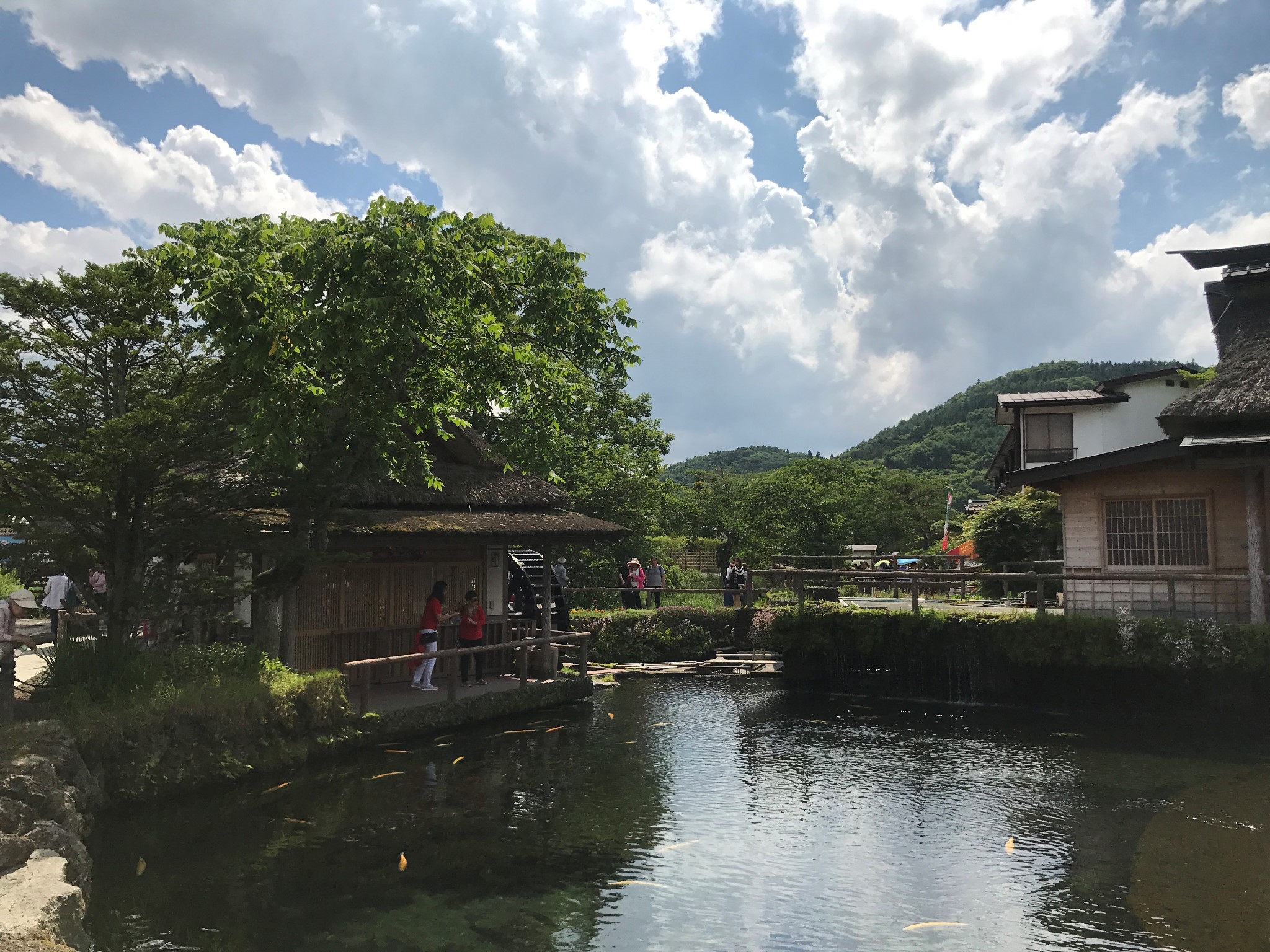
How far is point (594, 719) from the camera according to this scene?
16.2m

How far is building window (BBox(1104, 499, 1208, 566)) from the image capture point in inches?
689

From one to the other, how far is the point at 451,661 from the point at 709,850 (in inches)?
277

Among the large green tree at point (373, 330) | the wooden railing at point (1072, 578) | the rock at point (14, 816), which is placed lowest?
the rock at point (14, 816)

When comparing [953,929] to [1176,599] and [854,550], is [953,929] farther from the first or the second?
[854,550]

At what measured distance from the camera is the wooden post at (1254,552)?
15.7 metres

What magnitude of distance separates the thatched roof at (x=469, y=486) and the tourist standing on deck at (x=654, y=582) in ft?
22.7

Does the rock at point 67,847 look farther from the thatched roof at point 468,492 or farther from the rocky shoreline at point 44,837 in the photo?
the thatched roof at point 468,492

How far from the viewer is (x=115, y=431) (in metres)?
10.3

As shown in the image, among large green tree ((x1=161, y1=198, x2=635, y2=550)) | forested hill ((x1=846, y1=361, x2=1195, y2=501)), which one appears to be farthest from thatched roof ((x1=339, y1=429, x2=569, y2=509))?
forested hill ((x1=846, y1=361, x2=1195, y2=501))

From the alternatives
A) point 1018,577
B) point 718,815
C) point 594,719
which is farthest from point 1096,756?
point 594,719

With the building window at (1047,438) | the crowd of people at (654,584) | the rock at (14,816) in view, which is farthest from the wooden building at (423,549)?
the building window at (1047,438)

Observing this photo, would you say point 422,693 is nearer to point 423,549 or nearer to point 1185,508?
point 423,549

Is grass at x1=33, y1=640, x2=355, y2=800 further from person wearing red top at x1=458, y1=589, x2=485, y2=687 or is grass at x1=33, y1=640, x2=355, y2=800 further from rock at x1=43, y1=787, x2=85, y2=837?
person wearing red top at x1=458, y1=589, x2=485, y2=687

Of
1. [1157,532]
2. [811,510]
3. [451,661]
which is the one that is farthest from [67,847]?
[811,510]
